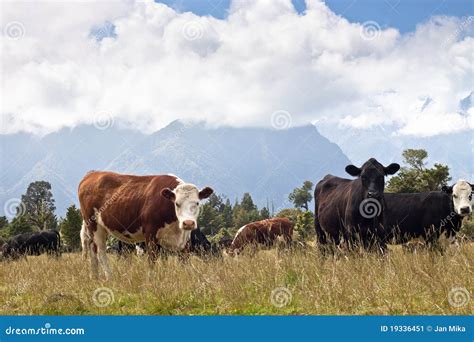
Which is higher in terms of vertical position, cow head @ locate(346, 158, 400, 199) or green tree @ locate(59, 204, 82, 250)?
green tree @ locate(59, 204, 82, 250)

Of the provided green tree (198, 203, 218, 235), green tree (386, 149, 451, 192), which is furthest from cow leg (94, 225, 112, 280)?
green tree (198, 203, 218, 235)

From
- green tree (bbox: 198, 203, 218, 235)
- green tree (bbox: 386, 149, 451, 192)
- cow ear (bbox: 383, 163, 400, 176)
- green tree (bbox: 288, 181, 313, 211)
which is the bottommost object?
cow ear (bbox: 383, 163, 400, 176)

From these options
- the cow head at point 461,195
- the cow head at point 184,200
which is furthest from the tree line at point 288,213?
the cow head at point 461,195

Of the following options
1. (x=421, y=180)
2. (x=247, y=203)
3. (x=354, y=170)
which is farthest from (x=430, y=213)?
(x=247, y=203)

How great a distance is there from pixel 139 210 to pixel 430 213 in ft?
22.5

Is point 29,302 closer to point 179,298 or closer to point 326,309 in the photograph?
point 179,298

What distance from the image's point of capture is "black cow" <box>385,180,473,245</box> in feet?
42.5

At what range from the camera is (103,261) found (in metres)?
10.5

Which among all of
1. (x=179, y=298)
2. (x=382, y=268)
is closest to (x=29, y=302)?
(x=179, y=298)

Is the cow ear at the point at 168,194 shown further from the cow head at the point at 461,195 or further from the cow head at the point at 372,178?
the cow head at the point at 461,195

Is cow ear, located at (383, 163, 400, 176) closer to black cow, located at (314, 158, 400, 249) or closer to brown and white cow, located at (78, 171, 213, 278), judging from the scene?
black cow, located at (314, 158, 400, 249)

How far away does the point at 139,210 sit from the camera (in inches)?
412

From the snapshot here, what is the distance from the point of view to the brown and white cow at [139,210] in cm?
986

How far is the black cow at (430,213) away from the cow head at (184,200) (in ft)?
16.9
